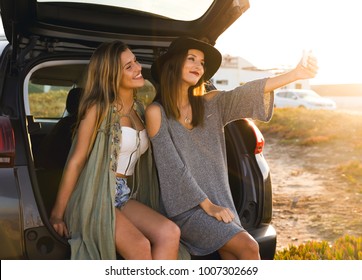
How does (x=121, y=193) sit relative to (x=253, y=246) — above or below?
above

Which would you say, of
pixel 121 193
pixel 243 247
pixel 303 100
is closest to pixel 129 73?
pixel 121 193

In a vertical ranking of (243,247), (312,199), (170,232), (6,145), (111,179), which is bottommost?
(312,199)

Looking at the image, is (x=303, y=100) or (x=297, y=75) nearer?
(x=297, y=75)

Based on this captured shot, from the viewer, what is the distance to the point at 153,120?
2.85 metres

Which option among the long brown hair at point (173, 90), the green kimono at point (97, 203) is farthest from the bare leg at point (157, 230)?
the long brown hair at point (173, 90)

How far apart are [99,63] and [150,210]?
881 millimetres

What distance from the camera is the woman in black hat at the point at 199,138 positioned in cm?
275

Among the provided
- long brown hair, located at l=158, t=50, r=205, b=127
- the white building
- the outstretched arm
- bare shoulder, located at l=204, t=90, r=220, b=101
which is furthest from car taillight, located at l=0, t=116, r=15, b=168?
the white building

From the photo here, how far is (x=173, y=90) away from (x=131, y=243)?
91 cm

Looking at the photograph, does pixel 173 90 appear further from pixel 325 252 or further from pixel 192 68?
pixel 325 252

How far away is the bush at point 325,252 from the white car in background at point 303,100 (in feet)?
64.4

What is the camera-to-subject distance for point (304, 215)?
227 inches

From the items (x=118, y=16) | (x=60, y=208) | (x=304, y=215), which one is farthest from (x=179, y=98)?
(x=304, y=215)
